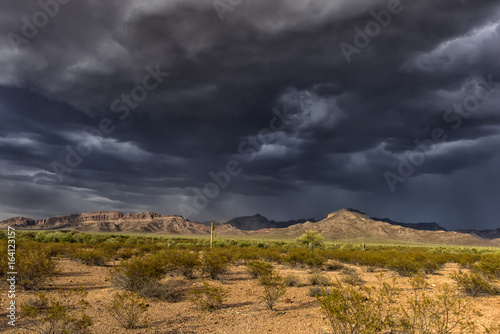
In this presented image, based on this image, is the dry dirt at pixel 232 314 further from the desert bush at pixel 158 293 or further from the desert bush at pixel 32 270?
the desert bush at pixel 32 270

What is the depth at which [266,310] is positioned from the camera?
10.8m

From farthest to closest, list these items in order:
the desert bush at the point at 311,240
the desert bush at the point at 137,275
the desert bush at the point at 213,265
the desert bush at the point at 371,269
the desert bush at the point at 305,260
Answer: the desert bush at the point at 311,240 → the desert bush at the point at 371,269 → the desert bush at the point at 305,260 → the desert bush at the point at 213,265 → the desert bush at the point at 137,275

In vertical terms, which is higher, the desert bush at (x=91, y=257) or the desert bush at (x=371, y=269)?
the desert bush at (x=91, y=257)

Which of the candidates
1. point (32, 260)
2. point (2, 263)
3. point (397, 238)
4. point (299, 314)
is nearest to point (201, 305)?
point (299, 314)

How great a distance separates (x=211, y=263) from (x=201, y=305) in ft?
20.9

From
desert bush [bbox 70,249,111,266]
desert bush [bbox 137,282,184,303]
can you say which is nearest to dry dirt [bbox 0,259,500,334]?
desert bush [bbox 137,282,184,303]

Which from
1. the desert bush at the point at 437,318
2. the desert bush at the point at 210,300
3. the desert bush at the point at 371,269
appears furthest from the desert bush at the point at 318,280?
the desert bush at the point at 371,269

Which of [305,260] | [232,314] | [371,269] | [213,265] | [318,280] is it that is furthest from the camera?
[371,269]

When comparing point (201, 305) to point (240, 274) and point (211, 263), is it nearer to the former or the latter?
point (211, 263)

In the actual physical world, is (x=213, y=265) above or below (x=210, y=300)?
above

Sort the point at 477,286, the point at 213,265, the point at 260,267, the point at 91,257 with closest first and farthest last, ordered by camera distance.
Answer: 1. the point at 260,267
2. the point at 477,286
3. the point at 213,265
4. the point at 91,257

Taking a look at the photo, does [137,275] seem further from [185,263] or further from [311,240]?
[311,240]

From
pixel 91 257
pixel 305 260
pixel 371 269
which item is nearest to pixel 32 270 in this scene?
pixel 91 257

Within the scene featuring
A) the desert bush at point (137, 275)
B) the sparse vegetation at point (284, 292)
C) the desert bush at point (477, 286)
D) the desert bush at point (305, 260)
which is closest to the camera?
the sparse vegetation at point (284, 292)
